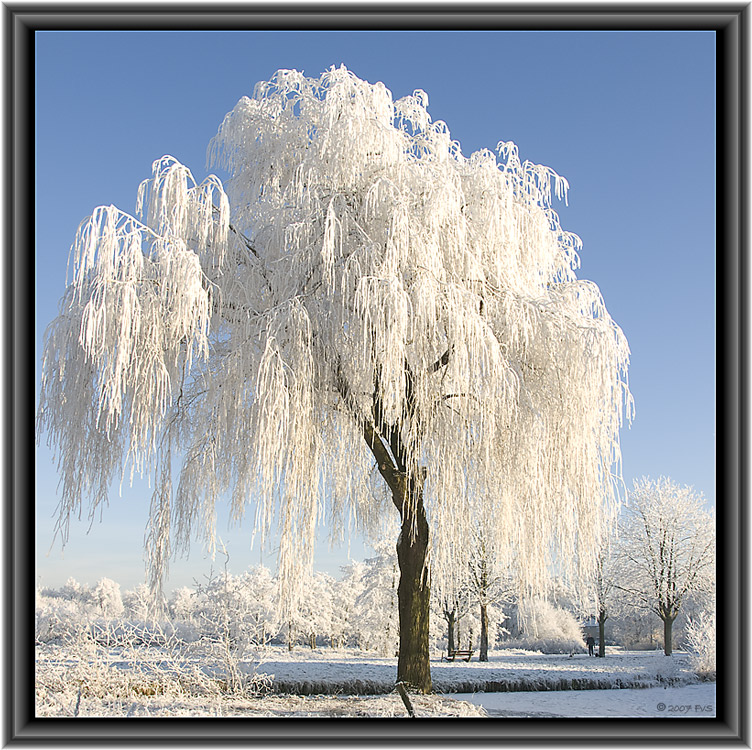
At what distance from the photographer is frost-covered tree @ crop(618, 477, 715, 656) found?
48.9ft

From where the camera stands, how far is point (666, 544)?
626 inches

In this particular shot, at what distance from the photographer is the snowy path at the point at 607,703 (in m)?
5.01

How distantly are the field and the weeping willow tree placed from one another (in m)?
0.94

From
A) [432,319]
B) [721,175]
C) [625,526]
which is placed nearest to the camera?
[721,175]

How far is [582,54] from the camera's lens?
5.81 metres

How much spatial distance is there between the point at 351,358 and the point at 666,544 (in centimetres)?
1303

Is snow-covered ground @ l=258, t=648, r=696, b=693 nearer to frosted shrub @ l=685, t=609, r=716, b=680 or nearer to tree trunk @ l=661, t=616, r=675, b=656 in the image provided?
frosted shrub @ l=685, t=609, r=716, b=680

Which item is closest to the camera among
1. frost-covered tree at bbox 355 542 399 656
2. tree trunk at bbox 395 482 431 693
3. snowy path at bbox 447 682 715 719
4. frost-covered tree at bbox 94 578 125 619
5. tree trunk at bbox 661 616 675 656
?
snowy path at bbox 447 682 715 719

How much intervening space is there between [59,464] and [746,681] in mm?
5387

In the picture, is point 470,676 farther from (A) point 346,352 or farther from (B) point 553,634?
(B) point 553,634

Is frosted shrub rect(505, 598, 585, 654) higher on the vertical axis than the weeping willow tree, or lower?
lower

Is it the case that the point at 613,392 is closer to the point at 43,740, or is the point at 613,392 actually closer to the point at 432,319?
the point at 432,319

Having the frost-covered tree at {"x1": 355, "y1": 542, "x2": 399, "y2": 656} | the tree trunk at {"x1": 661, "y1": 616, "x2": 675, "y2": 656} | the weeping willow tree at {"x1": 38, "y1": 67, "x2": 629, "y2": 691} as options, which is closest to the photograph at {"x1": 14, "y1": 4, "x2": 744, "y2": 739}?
the weeping willow tree at {"x1": 38, "y1": 67, "x2": 629, "y2": 691}

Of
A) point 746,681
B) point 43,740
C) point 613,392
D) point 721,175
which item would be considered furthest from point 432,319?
point 43,740
